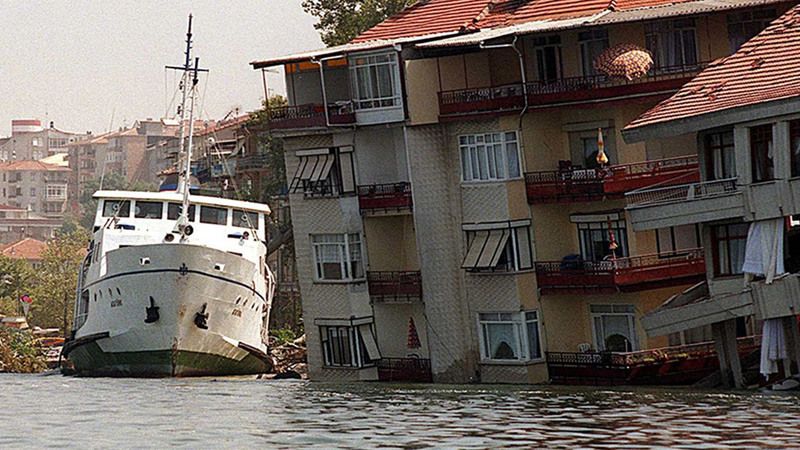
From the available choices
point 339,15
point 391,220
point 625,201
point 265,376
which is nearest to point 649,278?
point 625,201

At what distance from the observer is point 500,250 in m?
49.1

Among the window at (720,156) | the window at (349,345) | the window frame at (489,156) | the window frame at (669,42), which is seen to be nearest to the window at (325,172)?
the window at (349,345)

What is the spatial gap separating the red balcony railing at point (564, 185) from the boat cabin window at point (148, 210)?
20158 mm

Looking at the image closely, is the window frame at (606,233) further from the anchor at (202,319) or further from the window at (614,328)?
the anchor at (202,319)

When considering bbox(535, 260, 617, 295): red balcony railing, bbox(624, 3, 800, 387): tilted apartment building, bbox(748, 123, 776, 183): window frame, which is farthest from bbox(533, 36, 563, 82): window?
bbox(748, 123, 776, 183): window frame

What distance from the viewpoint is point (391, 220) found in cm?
5369

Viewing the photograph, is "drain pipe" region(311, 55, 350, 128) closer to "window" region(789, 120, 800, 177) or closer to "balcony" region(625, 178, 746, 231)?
"balcony" region(625, 178, 746, 231)

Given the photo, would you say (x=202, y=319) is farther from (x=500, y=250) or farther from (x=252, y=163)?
(x=252, y=163)

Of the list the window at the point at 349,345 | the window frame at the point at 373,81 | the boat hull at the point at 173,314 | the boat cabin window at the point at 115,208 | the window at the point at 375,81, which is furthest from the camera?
the boat cabin window at the point at 115,208

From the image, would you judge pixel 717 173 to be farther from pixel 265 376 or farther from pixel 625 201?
pixel 265 376

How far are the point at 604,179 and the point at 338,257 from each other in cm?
1056

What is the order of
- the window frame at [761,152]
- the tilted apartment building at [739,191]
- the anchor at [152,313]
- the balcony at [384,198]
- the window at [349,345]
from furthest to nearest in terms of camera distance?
the anchor at [152,313] < the window at [349,345] < the balcony at [384,198] < the window frame at [761,152] < the tilted apartment building at [739,191]

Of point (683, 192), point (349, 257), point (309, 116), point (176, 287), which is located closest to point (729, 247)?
point (683, 192)

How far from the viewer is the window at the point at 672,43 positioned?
47.5 m
